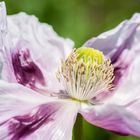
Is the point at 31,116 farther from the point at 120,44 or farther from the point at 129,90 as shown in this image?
A: the point at 120,44

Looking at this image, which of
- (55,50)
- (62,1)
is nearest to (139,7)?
(62,1)

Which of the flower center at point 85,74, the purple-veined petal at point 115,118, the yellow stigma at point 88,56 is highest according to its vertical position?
the yellow stigma at point 88,56

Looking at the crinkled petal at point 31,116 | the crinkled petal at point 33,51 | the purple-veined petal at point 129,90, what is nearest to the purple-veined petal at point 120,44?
the purple-veined petal at point 129,90

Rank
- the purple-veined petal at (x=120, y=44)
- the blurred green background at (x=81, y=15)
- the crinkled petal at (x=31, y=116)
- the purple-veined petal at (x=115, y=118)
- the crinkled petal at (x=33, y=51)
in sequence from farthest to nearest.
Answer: the blurred green background at (x=81, y=15), the purple-veined petal at (x=120, y=44), the crinkled petal at (x=33, y=51), the crinkled petal at (x=31, y=116), the purple-veined petal at (x=115, y=118)

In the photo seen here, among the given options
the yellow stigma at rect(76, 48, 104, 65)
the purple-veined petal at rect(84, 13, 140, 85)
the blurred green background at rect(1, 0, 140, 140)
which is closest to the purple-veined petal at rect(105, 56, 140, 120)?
the purple-veined petal at rect(84, 13, 140, 85)

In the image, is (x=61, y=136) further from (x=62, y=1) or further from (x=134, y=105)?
(x=62, y=1)

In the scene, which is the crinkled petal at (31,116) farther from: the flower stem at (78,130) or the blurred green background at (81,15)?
the blurred green background at (81,15)
